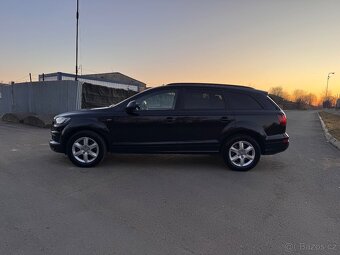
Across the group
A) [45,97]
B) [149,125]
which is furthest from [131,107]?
[45,97]

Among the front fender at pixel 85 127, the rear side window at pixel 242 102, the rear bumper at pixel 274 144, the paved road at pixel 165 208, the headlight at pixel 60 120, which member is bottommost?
the paved road at pixel 165 208

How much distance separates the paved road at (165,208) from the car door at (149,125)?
0.49m

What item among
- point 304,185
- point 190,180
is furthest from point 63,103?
point 304,185

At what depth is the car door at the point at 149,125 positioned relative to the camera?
7.19m

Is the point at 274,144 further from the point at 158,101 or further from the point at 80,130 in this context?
the point at 80,130

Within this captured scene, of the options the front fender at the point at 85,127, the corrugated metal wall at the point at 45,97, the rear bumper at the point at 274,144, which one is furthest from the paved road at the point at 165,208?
the corrugated metal wall at the point at 45,97

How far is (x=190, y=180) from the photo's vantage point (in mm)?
6375

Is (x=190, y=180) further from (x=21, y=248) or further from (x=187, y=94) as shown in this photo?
(x=21, y=248)

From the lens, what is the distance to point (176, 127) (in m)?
7.22

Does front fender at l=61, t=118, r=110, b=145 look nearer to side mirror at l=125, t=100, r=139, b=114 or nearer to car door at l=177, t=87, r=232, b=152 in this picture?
side mirror at l=125, t=100, r=139, b=114

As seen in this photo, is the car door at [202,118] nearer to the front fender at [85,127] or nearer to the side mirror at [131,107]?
the side mirror at [131,107]

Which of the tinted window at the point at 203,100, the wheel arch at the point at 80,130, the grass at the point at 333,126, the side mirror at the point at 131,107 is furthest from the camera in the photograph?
the grass at the point at 333,126

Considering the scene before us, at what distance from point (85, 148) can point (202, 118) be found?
2.49m

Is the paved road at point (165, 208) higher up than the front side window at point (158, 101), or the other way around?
the front side window at point (158, 101)
